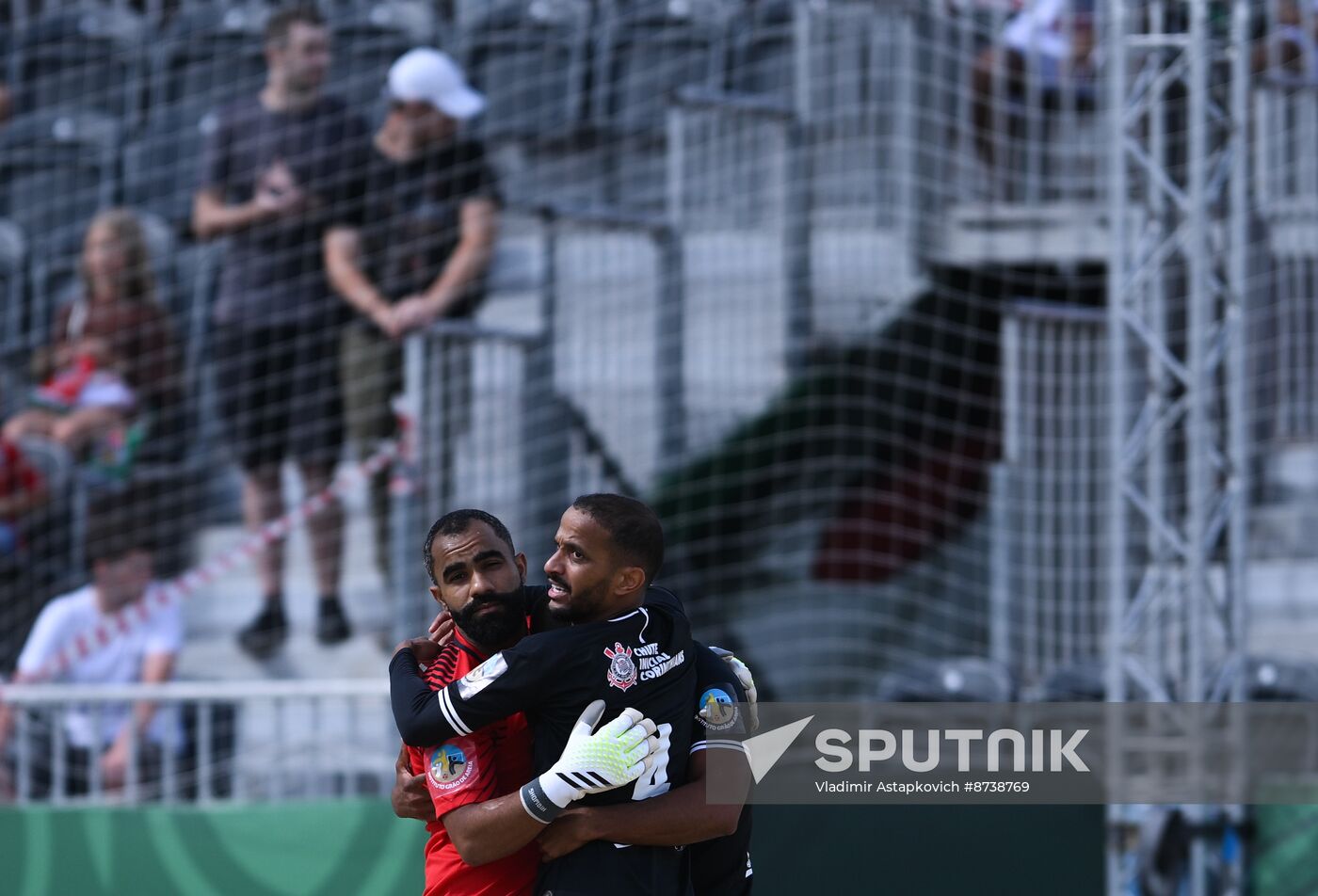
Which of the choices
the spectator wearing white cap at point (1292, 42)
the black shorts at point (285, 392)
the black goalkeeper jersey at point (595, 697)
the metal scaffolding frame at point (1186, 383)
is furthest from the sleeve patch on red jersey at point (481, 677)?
the spectator wearing white cap at point (1292, 42)

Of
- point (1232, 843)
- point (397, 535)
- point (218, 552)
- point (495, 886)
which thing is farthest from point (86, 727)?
point (1232, 843)

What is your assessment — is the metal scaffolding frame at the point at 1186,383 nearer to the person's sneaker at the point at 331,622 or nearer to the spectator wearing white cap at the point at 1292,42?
the spectator wearing white cap at the point at 1292,42

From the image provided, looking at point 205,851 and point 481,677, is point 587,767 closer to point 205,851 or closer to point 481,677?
point 481,677

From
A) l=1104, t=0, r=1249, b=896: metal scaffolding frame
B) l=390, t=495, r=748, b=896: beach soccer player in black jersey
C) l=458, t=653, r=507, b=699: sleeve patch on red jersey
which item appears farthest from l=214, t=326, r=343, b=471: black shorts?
l=458, t=653, r=507, b=699: sleeve patch on red jersey

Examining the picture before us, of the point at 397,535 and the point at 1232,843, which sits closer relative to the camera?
the point at 1232,843

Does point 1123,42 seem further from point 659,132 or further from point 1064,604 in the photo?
point 659,132

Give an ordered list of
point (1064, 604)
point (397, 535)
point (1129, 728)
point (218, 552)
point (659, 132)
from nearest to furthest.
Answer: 1. point (1129, 728)
2. point (397, 535)
3. point (1064, 604)
4. point (218, 552)
5. point (659, 132)

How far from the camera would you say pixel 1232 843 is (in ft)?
19.9

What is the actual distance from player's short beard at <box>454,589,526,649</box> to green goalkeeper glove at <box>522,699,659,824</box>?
229 mm

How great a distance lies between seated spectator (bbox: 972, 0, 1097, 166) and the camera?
7.90 m

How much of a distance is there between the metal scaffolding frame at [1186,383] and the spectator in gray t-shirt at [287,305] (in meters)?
3.27

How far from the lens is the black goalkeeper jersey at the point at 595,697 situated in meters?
2.98

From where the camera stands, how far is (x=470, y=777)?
3.07 meters

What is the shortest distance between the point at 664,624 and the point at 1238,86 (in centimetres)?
410
